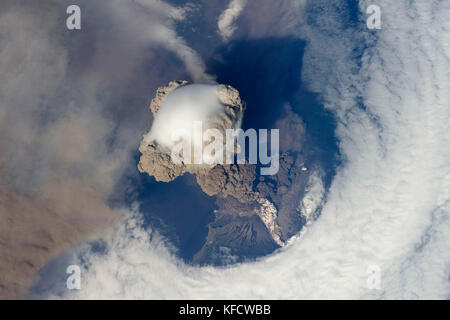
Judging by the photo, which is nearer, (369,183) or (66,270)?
(66,270)

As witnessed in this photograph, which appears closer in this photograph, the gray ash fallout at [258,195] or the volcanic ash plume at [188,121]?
the volcanic ash plume at [188,121]

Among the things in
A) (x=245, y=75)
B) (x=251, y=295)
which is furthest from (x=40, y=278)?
(x=245, y=75)

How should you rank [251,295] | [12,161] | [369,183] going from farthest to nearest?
[369,183] < [251,295] < [12,161]

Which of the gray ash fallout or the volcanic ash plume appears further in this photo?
the gray ash fallout

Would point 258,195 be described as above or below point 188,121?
Result: below

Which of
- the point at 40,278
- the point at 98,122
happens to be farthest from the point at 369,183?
the point at 40,278

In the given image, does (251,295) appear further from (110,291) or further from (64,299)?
(64,299)

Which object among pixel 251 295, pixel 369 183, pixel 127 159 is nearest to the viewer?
pixel 127 159

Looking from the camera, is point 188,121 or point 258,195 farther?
point 258,195

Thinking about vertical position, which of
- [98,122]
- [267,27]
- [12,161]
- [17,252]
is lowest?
[17,252]

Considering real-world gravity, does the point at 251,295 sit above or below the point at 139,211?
below
